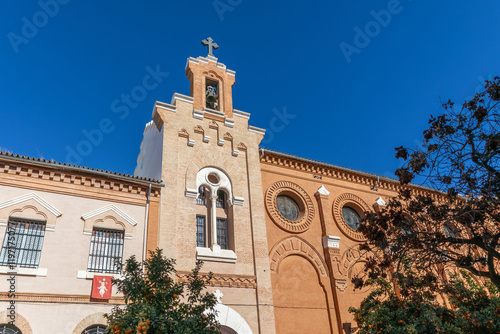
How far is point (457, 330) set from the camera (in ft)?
32.8

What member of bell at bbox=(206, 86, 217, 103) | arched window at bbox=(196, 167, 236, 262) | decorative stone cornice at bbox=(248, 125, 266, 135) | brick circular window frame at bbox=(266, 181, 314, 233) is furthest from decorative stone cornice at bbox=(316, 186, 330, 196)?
bell at bbox=(206, 86, 217, 103)

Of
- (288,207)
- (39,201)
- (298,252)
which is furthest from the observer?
(288,207)

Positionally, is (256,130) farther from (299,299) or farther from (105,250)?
(105,250)

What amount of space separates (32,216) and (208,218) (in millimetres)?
5713

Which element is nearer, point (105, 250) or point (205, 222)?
point (105, 250)

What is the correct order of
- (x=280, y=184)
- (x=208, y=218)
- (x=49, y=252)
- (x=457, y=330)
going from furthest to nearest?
(x=280, y=184), (x=208, y=218), (x=49, y=252), (x=457, y=330)

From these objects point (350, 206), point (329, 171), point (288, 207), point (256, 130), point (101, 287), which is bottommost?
point (101, 287)

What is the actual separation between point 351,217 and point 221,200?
654 cm

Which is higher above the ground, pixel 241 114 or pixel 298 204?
pixel 241 114

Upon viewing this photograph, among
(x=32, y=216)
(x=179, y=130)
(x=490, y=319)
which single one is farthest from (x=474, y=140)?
(x=32, y=216)

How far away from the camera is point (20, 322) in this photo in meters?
10.0

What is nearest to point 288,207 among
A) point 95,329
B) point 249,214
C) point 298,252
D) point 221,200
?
point 298,252

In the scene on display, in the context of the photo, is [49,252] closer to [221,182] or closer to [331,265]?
[221,182]

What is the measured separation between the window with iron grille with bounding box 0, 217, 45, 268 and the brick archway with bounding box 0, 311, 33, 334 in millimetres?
1324
